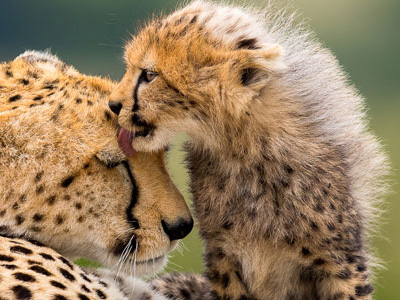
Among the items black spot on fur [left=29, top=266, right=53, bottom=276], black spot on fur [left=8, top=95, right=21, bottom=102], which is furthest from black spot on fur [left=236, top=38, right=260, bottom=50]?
black spot on fur [left=29, top=266, right=53, bottom=276]

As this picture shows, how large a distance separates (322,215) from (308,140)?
0.78 ft

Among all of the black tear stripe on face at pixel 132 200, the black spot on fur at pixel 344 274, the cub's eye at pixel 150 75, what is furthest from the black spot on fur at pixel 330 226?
the cub's eye at pixel 150 75

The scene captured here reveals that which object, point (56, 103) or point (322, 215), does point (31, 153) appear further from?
point (322, 215)

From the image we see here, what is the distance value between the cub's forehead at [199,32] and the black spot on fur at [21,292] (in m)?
0.82

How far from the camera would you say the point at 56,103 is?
1.92 meters

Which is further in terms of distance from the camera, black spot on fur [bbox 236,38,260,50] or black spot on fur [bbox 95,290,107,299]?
black spot on fur [bbox 236,38,260,50]

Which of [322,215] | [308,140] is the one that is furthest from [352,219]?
[308,140]

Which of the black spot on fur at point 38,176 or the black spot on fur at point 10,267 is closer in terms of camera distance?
the black spot on fur at point 10,267

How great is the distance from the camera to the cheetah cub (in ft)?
6.59

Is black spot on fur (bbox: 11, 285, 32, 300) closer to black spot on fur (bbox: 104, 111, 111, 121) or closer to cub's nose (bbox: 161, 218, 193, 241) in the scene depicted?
cub's nose (bbox: 161, 218, 193, 241)

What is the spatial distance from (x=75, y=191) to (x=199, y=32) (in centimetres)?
62

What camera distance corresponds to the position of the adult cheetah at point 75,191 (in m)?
1.85

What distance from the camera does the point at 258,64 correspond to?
196 cm

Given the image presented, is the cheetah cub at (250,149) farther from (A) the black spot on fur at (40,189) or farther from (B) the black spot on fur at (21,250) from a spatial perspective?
(B) the black spot on fur at (21,250)
